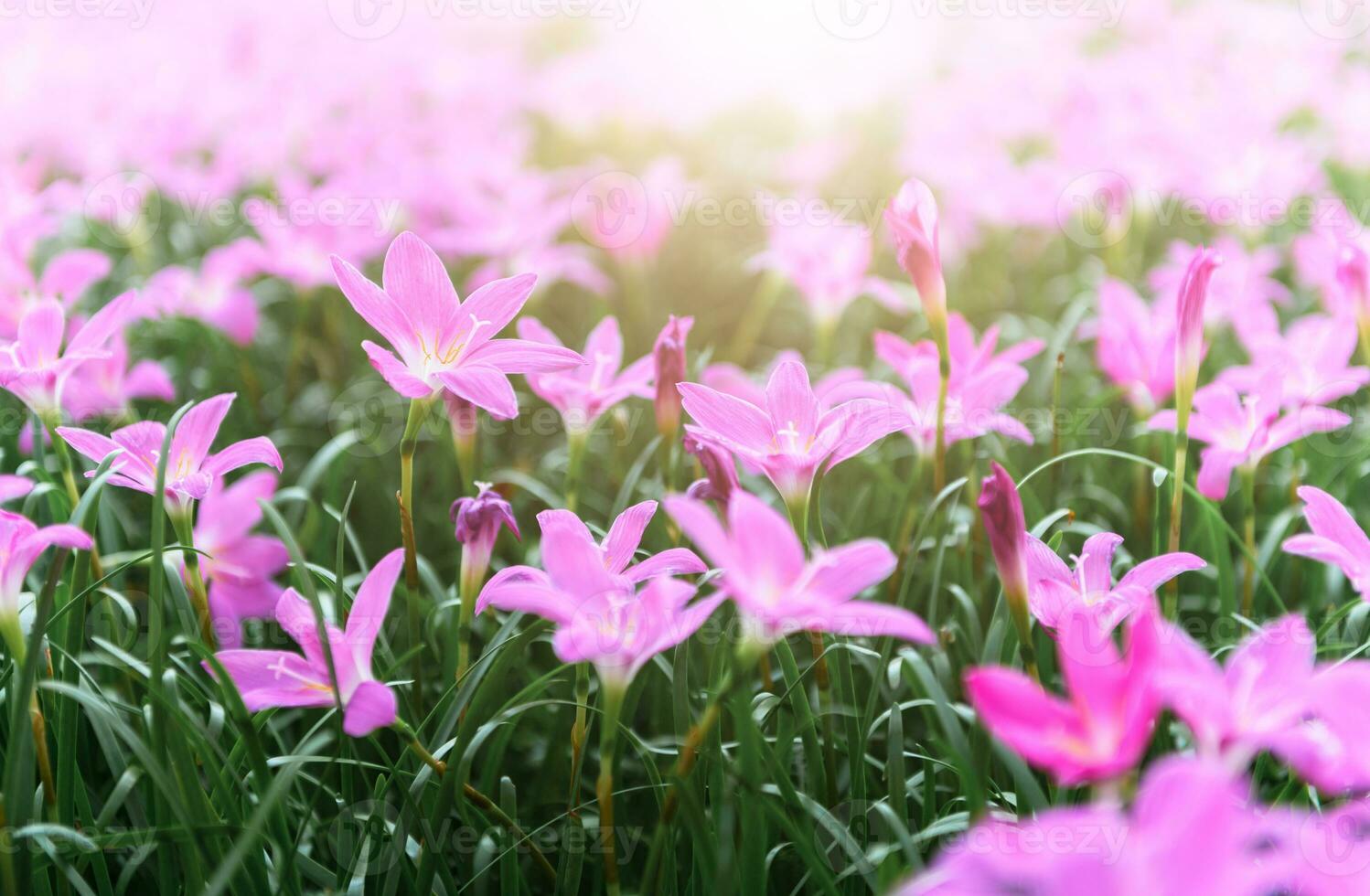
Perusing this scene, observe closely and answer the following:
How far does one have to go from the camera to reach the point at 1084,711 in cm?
76

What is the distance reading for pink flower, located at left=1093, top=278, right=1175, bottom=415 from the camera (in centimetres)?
180

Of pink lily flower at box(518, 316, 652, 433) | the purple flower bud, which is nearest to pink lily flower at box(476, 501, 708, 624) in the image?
the purple flower bud

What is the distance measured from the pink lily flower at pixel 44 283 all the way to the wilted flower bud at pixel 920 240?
1.46m

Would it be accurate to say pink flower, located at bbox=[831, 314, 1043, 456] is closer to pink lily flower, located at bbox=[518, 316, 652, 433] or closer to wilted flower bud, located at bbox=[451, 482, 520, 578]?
pink lily flower, located at bbox=[518, 316, 652, 433]

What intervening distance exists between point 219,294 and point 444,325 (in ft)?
4.79

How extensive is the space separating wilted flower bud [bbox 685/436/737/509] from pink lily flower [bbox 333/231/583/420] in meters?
0.18

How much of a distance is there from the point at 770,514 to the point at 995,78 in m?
4.08

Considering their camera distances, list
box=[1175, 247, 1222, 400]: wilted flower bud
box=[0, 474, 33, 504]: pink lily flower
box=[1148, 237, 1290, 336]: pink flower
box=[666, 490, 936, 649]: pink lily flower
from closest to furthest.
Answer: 1. box=[666, 490, 936, 649]: pink lily flower
2. box=[0, 474, 33, 504]: pink lily flower
3. box=[1175, 247, 1222, 400]: wilted flower bud
4. box=[1148, 237, 1290, 336]: pink flower

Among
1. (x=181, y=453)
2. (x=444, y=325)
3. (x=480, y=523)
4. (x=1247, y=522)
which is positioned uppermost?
(x=444, y=325)

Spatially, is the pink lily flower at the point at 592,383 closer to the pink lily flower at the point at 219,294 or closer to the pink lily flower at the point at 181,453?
the pink lily flower at the point at 181,453

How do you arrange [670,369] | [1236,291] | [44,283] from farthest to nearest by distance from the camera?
[1236,291] < [44,283] < [670,369]

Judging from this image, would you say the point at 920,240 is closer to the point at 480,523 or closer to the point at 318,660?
the point at 480,523

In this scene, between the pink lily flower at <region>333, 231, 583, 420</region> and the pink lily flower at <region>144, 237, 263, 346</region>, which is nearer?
the pink lily flower at <region>333, 231, 583, 420</region>

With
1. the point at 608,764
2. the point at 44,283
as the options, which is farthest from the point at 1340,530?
the point at 44,283
